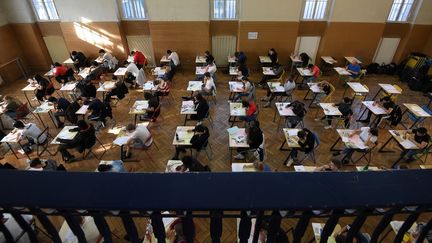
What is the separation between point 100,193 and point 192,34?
11.7 metres

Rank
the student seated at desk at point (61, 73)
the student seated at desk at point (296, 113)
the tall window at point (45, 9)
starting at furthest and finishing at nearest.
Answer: the tall window at point (45, 9), the student seated at desk at point (61, 73), the student seated at desk at point (296, 113)

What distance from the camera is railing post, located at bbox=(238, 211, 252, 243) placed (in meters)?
1.16

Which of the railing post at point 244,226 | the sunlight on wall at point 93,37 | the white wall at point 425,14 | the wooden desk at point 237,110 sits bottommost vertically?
the wooden desk at point 237,110

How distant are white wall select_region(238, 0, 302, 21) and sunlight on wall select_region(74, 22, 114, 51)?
6.66 m

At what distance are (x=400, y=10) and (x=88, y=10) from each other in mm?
14463

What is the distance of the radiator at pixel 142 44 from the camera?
1235 centimetres

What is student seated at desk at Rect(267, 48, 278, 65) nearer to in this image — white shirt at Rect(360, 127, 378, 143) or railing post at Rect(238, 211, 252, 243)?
white shirt at Rect(360, 127, 378, 143)

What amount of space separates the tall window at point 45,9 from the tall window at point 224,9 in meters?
7.57

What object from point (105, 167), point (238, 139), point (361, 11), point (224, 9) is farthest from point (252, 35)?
point (105, 167)

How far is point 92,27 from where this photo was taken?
11797 millimetres

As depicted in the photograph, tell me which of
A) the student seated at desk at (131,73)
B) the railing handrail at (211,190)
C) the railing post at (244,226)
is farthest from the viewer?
the student seated at desk at (131,73)

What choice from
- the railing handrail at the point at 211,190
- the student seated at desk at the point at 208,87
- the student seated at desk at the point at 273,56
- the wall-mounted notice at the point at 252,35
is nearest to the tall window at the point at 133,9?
the wall-mounted notice at the point at 252,35

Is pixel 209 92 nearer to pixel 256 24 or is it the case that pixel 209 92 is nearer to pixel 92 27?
pixel 256 24

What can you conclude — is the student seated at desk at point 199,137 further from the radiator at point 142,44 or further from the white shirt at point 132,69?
the radiator at point 142,44
